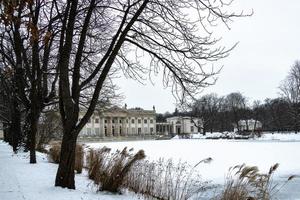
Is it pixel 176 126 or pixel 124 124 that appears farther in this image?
pixel 176 126

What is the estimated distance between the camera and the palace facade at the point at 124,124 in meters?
134

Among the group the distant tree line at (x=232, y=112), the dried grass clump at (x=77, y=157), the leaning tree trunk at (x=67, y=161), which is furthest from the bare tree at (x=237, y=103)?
the leaning tree trunk at (x=67, y=161)

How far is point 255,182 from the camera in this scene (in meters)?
7.99

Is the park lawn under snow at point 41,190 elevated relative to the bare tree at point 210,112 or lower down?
lower down

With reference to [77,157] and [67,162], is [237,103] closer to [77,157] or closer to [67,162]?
[77,157]

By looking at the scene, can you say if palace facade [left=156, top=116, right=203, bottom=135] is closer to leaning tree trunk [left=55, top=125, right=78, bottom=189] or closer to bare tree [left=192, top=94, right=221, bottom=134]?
bare tree [left=192, top=94, right=221, bottom=134]

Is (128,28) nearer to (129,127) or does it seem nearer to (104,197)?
(104,197)

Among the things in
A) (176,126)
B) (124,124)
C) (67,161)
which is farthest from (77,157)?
(176,126)

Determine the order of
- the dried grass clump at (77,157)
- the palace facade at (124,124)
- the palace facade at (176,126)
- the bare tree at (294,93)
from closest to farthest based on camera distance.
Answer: the dried grass clump at (77,157) < the bare tree at (294,93) < the palace facade at (124,124) < the palace facade at (176,126)

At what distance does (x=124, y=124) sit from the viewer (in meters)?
141

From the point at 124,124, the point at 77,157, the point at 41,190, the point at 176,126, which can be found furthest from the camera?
the point at 176,126

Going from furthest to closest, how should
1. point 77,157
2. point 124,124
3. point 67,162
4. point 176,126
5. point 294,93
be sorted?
point 176,126 → point 124,124 → point 294,93 → point 77,157 → point 67,162

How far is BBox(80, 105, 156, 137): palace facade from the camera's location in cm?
13361

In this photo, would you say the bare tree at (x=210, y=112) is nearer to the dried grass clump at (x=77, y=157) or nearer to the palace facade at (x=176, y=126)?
the palace facade at (x=176, y=126)
